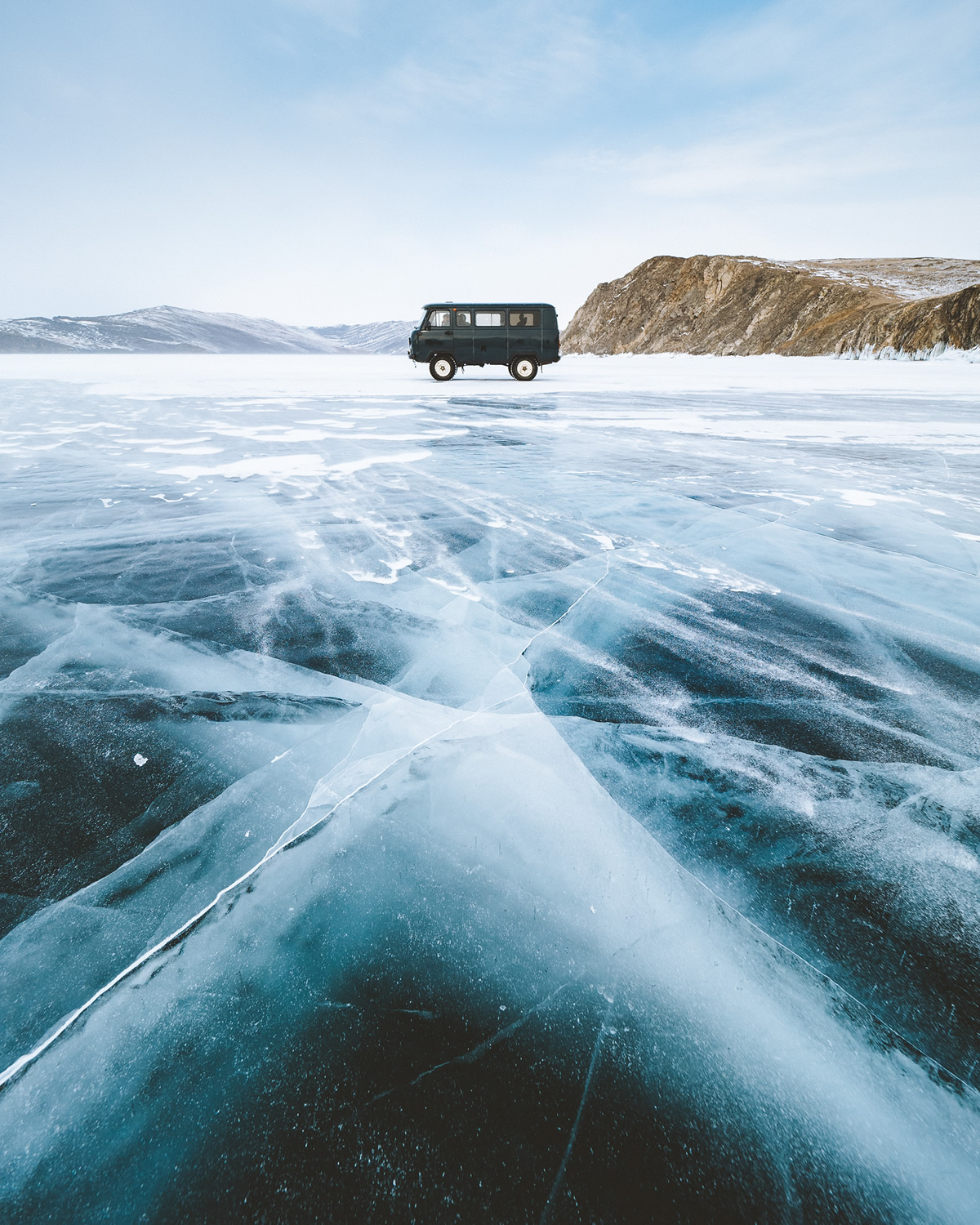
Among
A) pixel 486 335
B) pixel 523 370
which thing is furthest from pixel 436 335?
pixel 523 370

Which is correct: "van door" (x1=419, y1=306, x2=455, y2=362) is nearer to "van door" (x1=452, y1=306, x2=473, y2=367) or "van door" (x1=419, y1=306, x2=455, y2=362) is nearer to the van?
the van

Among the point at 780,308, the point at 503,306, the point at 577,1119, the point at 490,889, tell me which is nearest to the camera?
the point at 577,1119

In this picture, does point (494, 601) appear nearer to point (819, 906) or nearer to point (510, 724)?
point (510, 724)

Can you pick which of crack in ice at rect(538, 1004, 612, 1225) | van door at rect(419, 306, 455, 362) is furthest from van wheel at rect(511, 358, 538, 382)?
crack in ice at rect(538, 1004, 612, 1225)

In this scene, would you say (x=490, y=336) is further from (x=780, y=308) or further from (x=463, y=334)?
(x=780, y=308)

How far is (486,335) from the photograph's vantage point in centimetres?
1797

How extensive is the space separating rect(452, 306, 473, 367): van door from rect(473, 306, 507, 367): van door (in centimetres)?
12

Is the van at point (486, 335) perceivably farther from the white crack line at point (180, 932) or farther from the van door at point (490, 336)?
the white crack line at point (180, 932)

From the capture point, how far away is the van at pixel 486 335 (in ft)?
57.5

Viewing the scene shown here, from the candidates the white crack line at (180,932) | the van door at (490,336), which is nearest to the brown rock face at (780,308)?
the van door at (490,336)

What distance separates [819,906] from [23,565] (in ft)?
14.7

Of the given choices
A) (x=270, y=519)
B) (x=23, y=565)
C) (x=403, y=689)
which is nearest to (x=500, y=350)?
(x=270, y=519)

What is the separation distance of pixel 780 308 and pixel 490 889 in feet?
262

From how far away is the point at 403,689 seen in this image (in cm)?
257
